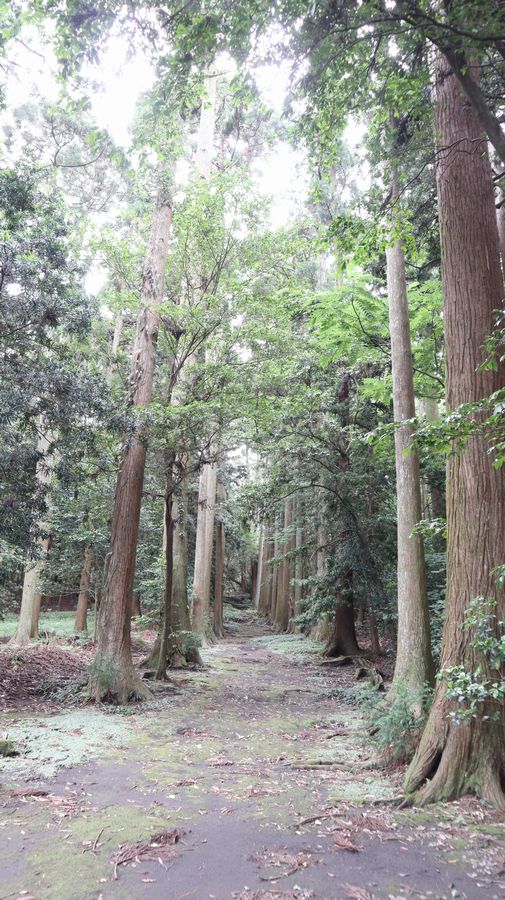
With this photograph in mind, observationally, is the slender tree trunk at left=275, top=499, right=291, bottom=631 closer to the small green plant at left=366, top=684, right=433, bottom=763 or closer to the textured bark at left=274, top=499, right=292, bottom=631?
the textured bark at left=274, top=499, right=292, bottom=631

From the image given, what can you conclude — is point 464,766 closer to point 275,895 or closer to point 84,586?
point 275,895

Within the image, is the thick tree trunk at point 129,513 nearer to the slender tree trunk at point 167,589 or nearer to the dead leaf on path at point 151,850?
the slender tree trunk at point 167,589

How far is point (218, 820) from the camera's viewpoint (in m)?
4.10

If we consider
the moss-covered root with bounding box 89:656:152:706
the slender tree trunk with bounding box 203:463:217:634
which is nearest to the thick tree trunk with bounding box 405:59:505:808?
the moss-covered root with bounding box 89:656:152:706

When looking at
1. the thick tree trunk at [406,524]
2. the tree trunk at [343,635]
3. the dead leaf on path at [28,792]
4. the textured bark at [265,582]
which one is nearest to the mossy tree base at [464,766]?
the thick tree trunk at [406,524]

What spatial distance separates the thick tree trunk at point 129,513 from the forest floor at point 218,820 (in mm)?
1046

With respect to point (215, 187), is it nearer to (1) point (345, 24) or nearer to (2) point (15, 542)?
(1) point (345, 24)

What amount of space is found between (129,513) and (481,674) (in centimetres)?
670

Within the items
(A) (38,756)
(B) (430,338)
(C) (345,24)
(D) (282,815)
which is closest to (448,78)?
(C) (345,24)

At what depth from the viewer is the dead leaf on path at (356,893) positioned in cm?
292

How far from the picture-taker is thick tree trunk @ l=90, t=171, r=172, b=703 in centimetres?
887

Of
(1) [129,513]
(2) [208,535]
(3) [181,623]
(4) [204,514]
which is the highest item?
(4) [204,514]

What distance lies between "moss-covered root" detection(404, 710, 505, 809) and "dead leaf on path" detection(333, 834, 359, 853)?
939mm

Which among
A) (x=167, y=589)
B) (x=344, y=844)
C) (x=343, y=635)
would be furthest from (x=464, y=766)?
(x=343, y=635)
